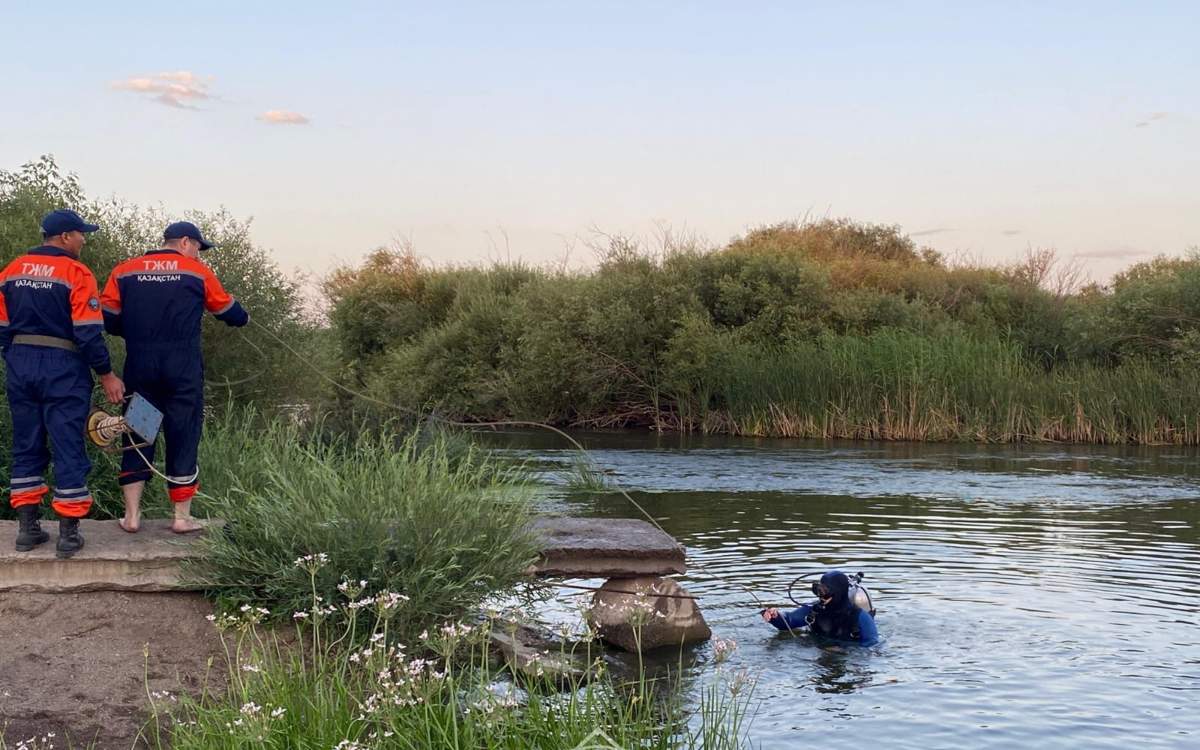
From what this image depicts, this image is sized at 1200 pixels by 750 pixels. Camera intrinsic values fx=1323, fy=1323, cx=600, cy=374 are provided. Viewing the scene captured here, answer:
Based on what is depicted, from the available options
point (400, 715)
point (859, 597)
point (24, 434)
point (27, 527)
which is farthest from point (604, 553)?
point (400, 715)

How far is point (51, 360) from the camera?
311 inches

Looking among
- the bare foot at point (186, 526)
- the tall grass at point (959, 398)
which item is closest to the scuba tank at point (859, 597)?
the bare foot at point (186, 526)

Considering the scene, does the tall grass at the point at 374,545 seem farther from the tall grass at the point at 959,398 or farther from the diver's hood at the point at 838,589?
the tall grass at the point at 959,398

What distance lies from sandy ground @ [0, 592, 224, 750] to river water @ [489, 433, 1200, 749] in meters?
3.24

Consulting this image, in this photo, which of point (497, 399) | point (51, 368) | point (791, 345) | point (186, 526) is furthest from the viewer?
point (497, 399)

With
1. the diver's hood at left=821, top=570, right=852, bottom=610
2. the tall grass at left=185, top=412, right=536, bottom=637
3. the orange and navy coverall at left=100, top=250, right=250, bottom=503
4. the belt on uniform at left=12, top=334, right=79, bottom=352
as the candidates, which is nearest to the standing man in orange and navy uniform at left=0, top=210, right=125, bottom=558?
the belt on uniform at left=12, top=334, right=79, bottom=352

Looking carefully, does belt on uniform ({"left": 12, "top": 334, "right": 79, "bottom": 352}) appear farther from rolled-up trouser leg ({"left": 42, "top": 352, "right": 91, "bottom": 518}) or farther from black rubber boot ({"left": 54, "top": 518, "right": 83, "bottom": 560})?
black rubber boot ({"left": 54, "top": 518, "right": 83, "bottom": 560})

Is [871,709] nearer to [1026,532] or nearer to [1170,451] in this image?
[1026,532]

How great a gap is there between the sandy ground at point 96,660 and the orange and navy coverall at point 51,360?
0.61m

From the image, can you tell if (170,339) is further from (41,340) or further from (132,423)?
(41,340)

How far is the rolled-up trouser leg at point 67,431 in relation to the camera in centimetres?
788

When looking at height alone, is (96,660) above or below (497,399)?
below

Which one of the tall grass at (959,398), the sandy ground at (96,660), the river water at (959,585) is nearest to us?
the sandy ground at (96,660)

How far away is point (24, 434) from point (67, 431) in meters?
0.31
